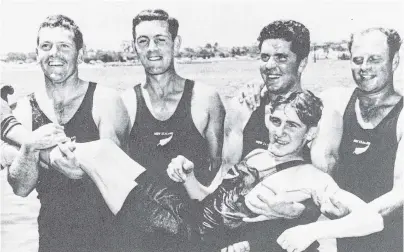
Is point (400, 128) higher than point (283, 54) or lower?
lower

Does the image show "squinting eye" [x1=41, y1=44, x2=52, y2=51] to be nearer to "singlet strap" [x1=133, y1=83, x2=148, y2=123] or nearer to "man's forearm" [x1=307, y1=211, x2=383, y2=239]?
"singlet strap" [x1=133, y1=83, x2=148, y2=123]

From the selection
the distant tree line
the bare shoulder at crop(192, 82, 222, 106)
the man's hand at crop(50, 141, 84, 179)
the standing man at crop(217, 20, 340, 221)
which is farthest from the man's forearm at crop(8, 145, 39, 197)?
the standing man at crop(217, 20, 340, 221)

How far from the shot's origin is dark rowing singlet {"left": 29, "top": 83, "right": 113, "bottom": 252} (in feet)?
11.8

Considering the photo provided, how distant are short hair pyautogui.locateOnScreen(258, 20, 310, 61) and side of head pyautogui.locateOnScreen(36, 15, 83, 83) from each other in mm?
1224

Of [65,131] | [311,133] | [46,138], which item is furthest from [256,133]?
[46,138]

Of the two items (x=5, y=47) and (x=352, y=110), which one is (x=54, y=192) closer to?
(x=5, y=47)

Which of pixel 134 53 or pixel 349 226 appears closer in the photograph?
pixel 349 226

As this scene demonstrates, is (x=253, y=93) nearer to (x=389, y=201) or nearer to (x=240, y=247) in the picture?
(x=240, y=247)

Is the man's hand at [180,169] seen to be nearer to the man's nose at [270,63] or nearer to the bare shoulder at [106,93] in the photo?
the bare shoulder at [106,93]

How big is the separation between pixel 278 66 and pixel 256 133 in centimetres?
46

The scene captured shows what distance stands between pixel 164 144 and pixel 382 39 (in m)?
1.58

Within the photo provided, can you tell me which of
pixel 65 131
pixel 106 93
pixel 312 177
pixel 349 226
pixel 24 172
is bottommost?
pixel 349 226

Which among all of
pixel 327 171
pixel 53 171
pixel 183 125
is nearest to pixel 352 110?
pixel 327 171

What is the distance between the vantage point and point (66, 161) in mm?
3580
